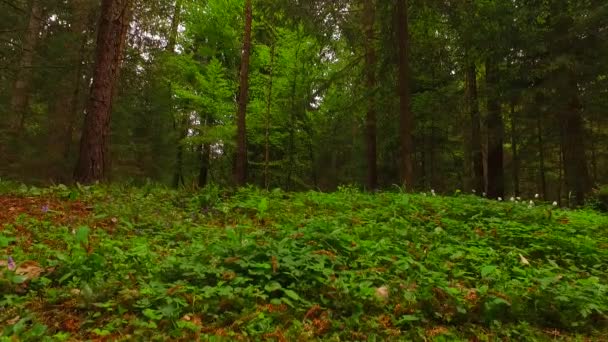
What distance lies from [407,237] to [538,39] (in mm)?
10744

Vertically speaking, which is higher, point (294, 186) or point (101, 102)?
point (101, 102)

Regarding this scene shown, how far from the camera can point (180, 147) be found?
960 inches

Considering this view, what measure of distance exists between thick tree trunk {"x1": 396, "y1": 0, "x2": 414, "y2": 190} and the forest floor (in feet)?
16.0

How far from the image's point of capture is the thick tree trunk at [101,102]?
28.9ft

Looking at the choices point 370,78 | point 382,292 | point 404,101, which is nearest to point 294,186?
point 370,78

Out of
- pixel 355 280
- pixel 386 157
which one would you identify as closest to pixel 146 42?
pixel 386 157

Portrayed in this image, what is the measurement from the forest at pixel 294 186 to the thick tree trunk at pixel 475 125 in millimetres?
101

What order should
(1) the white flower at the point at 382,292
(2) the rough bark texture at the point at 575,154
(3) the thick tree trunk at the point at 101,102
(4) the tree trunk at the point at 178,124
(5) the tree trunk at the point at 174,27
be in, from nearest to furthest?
(1) the white flower at the point at 382,292, (3) the thick tree trunk at the point at 101,102, (2) the rough bark texture at the point at 575,154, (5) the tree trunk at the point at 174,27, (4) the tree trunk at the point at 178,124

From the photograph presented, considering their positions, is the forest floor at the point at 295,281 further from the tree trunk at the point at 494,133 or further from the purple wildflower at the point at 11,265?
the tree trunk at the point at 494,133

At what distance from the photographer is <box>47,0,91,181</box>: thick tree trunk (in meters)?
16.4

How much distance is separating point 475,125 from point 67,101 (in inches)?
617

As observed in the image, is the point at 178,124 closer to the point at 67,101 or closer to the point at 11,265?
the point at 67,101

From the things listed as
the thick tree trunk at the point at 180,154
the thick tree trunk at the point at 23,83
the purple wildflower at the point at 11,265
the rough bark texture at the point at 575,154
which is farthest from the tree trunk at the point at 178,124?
the purple wildflower at the point at 11,265

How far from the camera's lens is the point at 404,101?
36.0 ft
